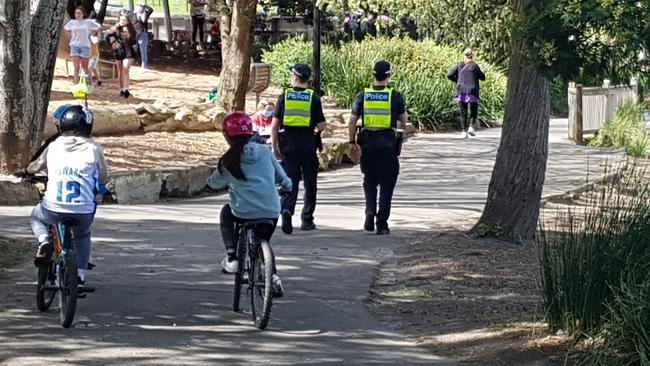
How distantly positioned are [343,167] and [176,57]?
59.1 ft

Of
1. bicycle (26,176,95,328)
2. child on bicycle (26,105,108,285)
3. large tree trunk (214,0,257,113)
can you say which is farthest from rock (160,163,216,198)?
child on bicycle (26,105,108,285)

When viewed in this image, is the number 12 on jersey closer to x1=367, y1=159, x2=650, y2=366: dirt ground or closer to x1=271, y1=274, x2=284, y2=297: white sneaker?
x1=271, y1=274, x2=284, y2=297: white sneaker

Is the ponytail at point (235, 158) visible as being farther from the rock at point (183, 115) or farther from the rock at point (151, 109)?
the rock at point (183, 115)

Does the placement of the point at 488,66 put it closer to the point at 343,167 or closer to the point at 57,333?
the point at 343,167

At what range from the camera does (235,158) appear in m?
8.66

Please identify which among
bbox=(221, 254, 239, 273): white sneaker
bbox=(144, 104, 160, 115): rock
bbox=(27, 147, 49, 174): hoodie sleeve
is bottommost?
bbox=(221, 254, 239, 273): white sneaker

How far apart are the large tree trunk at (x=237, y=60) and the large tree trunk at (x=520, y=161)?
398 inches

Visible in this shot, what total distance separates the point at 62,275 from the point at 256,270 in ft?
4.31

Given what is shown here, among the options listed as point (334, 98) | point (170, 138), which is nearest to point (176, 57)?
point (334, 98)

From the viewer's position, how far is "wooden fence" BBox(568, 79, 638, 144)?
25.0m

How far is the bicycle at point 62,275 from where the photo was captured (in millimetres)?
7992

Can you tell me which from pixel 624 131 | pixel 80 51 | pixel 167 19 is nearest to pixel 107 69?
pixel 80 51

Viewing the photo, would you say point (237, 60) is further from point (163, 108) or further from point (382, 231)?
point (382, 231)

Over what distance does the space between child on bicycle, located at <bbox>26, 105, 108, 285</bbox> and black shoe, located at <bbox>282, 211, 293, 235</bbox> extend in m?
4.43
